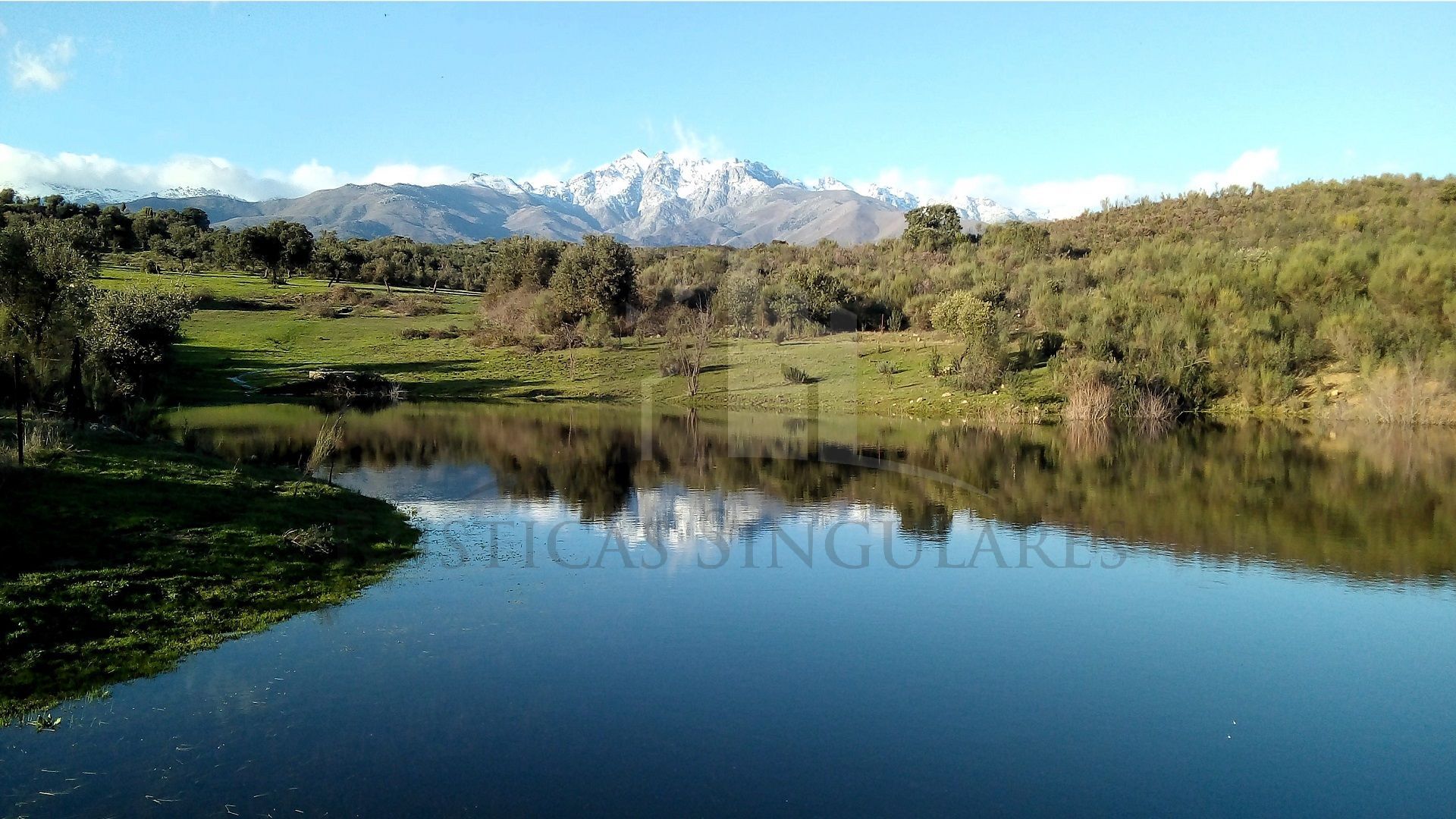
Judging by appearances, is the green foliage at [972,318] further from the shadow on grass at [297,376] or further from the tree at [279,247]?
the tree at [279,247]

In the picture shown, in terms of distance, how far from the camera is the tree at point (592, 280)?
64.9 metres

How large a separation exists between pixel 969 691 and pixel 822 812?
13.2ft

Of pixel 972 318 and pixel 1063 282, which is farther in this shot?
pixel 1063 282

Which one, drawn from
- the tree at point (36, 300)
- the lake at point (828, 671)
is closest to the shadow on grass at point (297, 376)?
the tree at point (36, 300)

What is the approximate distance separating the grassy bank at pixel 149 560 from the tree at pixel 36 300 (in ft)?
7.36

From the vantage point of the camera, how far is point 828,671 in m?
13.1

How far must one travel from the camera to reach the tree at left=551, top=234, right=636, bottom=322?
64.9 meters

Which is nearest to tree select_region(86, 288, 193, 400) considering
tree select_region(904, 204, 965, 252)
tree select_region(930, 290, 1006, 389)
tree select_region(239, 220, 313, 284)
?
tree select_region(930, 290, 1006, 389)

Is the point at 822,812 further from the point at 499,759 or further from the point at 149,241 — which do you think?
the point at 149,241

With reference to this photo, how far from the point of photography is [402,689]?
11.8 meters

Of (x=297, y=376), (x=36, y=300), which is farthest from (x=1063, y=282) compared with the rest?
(x=36, y=300)

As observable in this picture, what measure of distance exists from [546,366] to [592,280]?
7.66 meters

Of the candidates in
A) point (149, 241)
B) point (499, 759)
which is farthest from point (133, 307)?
point (149, 241)

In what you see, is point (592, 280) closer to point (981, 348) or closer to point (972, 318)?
point (972, 318)
